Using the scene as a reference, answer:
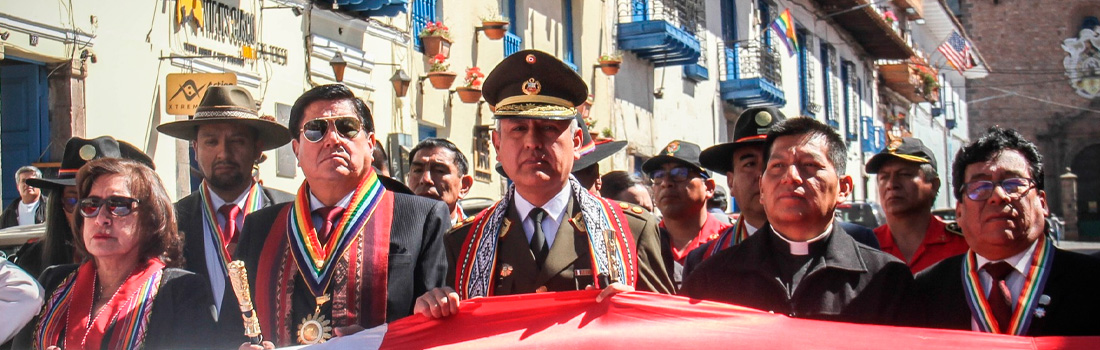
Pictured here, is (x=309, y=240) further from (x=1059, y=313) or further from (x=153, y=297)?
(x=1059, y=313)

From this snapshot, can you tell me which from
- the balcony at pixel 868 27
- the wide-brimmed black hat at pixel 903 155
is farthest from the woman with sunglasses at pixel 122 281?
the balcony at pixel 868 27

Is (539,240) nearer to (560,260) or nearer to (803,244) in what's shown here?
(560,260)

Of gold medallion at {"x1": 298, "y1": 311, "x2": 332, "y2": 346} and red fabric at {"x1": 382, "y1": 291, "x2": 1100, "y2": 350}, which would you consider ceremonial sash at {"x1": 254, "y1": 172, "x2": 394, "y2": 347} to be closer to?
gold medallion at {"x1": 298, "y1": 311, "x2": 332, "y2": 346}

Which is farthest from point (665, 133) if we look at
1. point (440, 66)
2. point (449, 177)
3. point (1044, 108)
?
point (1044, 108)

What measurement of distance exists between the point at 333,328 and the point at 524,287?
71 cm

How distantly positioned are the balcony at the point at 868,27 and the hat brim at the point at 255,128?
1132 inches

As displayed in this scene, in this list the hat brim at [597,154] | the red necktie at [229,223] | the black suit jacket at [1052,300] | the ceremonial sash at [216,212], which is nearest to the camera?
the black suit jacket at [1052,300]

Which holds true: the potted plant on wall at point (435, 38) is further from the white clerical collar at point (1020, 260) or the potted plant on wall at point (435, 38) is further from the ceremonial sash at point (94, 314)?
the white clerical collar at point (1020, 260)

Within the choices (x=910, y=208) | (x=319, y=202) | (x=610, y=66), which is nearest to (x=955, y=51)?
(x=610, y=66)

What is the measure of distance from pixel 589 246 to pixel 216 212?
2.25 metres

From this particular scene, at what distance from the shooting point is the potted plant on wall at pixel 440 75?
53.0 feet

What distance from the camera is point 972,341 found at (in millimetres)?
3910

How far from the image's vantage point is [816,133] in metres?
4.53

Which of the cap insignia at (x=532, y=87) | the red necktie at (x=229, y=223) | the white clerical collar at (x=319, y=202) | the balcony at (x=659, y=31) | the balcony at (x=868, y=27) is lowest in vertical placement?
the red necktie at (x=229, y=223)
